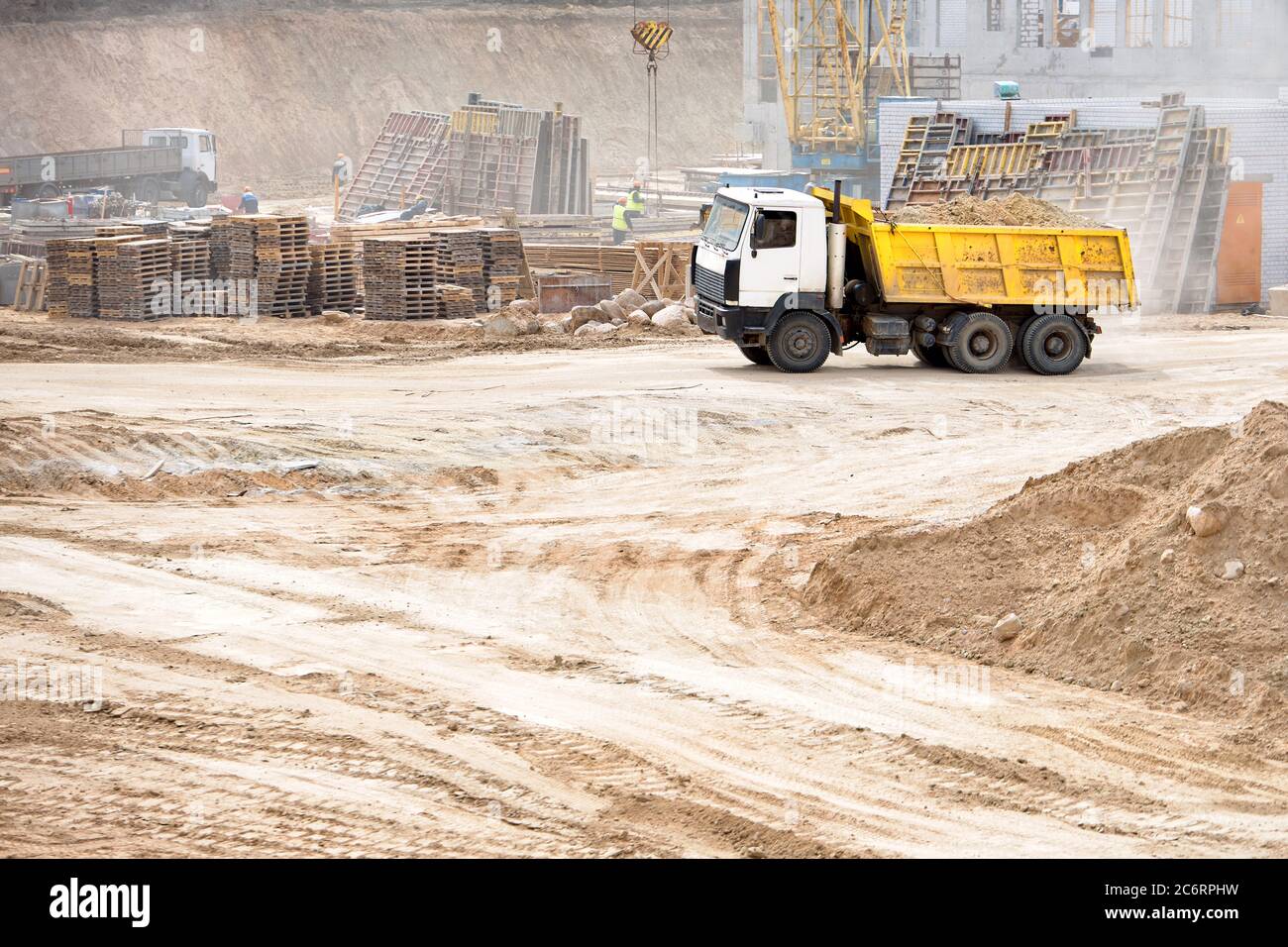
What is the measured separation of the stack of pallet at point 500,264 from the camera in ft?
86.6

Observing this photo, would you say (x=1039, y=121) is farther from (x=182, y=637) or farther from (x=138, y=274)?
(x=182, y=637)

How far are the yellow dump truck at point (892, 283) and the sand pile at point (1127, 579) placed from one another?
27.8 ft

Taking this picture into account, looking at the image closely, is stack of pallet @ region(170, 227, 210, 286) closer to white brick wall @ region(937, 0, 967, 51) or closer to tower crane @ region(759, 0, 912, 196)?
tower crane @ region(759, 0, 912, 196)

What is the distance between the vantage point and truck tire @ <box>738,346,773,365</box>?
20.4m

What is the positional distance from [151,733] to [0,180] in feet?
120

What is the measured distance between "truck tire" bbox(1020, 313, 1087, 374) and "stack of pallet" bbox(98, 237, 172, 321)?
13.7 metres

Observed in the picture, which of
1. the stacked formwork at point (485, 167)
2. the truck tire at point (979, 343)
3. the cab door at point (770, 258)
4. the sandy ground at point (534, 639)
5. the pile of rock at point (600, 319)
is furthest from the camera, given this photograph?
the stacked formwork at point (485, 167)

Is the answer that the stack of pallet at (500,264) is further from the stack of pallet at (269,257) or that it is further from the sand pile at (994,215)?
the sand pile at (994,215)

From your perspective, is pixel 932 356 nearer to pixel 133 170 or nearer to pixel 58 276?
pixel 58 276

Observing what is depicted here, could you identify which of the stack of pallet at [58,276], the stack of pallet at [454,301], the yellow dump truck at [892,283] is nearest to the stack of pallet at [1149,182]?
the yellow dump truck at [892,283]

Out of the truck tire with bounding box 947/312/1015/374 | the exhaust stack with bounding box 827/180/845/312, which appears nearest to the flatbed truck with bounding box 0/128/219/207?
the exhaust stack with bounding box 827/180/845/312

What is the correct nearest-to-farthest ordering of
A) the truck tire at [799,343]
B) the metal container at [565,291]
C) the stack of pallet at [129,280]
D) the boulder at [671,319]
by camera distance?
the truck tire at [799,343]
the stack of pallet at [129,280]
the boulder at [671,319]
the metal container at [565,291]

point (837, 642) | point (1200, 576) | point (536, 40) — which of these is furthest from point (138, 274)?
point (536, 40)

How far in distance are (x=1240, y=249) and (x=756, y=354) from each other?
1170 cm
